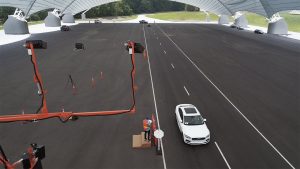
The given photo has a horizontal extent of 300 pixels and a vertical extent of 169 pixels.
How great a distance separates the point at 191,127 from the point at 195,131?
464 millimetres

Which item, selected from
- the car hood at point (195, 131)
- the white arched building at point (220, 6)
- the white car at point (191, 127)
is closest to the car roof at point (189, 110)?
Result: the white car at point (191, 127)

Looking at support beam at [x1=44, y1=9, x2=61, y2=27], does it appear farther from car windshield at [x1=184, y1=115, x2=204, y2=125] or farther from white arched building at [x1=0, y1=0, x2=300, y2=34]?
car windshield at [x1=184, y1=115, x2=204, y2=125]

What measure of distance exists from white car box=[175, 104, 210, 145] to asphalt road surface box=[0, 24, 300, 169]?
0.47 m

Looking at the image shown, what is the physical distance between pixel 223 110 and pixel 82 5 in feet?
324

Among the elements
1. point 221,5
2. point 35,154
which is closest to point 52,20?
point 221,5

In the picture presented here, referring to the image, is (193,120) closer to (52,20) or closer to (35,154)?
(35,154)

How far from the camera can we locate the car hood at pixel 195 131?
552 inches

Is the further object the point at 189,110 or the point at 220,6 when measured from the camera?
the point at 220,6

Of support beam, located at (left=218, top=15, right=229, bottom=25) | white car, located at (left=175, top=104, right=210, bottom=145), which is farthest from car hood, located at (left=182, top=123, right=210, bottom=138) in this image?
support beam, located at (left=218, top=15, right=229, bottom=25)

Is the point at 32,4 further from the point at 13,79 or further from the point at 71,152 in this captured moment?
the point at 71,152

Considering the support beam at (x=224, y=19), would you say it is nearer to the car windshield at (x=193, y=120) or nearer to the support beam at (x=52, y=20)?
the support beam at (x=52, y=20)

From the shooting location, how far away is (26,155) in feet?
22.8

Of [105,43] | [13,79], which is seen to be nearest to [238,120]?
[13,79]

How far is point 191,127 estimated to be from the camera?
14688mm
